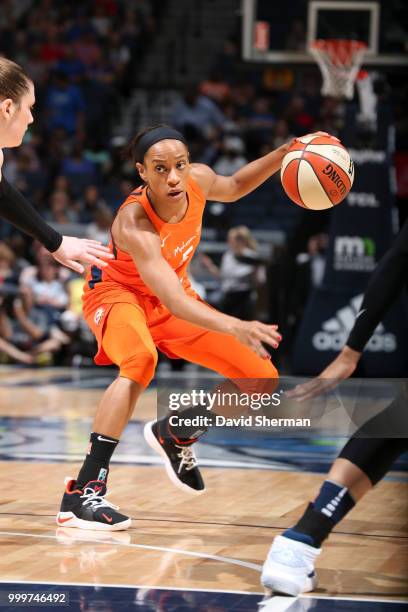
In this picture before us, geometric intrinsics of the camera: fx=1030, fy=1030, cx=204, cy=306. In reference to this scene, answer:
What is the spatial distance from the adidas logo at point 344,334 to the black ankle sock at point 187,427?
5.45m

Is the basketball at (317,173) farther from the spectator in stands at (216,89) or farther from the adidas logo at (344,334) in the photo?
the spectator in stands at (216,89)

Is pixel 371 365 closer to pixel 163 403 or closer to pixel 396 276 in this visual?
pixel 163 403

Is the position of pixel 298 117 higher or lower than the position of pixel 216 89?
lower

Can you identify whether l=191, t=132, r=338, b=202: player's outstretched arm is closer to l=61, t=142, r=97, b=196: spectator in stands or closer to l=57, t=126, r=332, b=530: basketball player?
l=57, t=126, r=332, b=530: basketball player

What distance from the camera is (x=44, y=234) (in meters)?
4.67

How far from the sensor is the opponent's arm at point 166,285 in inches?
146

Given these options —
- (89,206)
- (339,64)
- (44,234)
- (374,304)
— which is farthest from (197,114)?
(374,304)

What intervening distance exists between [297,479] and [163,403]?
120cm

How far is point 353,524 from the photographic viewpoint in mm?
4895

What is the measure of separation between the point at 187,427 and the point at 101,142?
11748 mm

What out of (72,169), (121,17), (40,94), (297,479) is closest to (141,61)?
A: (121,17)

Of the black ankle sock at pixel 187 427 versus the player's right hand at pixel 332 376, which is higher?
the player's right hand at pixel 332 376

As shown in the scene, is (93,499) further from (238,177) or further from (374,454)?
(238,177)

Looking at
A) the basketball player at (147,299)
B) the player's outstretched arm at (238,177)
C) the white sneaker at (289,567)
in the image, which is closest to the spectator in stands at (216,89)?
the player's outstretched arm at (238,177)
